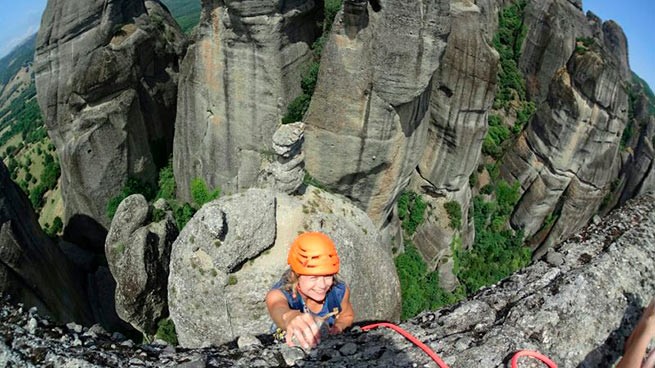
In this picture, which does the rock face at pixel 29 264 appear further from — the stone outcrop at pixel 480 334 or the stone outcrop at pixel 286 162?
the stone outcrop at pixel 480 334

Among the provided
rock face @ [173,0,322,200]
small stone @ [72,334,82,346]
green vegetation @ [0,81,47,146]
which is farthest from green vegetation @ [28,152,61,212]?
small stone @ [72,334,82,346]

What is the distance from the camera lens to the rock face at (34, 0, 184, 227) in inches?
639

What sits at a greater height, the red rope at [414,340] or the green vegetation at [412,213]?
the red rope at [414,340]

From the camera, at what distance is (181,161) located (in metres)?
19.2

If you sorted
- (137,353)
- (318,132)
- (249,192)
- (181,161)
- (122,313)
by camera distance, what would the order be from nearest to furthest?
1. (137,353)
2. (249,192)
3. (122,313)
4. (318,132)
5. (181,161)

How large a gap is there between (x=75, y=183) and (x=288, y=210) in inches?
497

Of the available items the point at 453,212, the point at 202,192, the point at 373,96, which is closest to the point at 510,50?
the point at 453,212

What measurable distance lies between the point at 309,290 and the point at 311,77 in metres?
13.5

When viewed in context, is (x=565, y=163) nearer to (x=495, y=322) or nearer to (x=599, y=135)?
(x=599, y=135)

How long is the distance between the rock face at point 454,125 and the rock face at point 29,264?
1522 cm

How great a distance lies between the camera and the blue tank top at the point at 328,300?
154 inches

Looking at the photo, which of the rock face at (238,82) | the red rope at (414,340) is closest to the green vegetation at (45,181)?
the rock face at (238,82)

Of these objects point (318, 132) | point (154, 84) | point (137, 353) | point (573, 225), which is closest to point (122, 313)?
point (318, 132)

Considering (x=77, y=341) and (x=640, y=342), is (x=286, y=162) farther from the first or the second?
(x=640, y=342)
